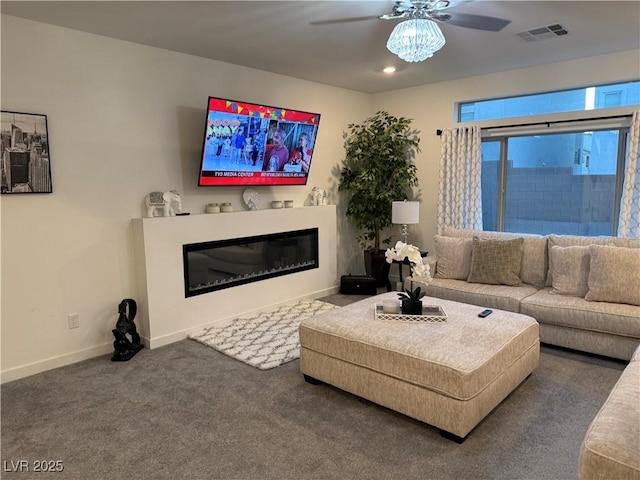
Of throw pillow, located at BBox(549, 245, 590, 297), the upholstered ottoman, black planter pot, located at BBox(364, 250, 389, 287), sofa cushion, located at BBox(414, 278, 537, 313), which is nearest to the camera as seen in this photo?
the upholstered ottoman

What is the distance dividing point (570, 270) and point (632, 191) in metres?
1.15

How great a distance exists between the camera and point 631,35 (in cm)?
363

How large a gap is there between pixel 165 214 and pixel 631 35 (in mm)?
4239

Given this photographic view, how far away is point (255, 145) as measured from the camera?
169 inches

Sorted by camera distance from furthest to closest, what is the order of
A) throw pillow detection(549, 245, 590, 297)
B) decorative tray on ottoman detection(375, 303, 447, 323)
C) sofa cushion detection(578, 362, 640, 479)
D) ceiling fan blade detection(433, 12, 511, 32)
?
throw pillow detection(549, 245, 590, 297) → decorative tray on ottoman detection(375, 303, 447, 323) → ceiling fan blade detection(433, 12, 511, 32) → sofa cushion detection(578, 362, 640, 479)

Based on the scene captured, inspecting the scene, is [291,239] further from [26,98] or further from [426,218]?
[26,98]

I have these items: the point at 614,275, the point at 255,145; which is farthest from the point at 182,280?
the point at 614,275

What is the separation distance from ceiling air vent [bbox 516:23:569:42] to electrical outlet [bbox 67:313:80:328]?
4.24m

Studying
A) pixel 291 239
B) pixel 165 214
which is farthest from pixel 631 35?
pixel 165 214

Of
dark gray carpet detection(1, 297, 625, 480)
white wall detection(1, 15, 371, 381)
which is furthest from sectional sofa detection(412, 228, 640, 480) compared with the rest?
white wall detection(1, 15, 371, 381)

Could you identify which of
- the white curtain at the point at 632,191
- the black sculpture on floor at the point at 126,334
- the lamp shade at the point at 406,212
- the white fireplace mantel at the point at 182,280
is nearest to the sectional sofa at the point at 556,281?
the lamp shade at the point at 406,212

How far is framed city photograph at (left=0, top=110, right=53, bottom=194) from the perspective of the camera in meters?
3.01

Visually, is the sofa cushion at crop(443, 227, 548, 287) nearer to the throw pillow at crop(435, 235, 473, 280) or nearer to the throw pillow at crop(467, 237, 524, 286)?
the throw pillow at crop(467, 237, 524, 286)

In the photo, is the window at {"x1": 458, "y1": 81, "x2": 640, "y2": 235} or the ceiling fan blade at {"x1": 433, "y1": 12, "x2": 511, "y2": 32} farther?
the window at {"x1": 458, "y1": 81, "x2": 640, "y2": 235}
